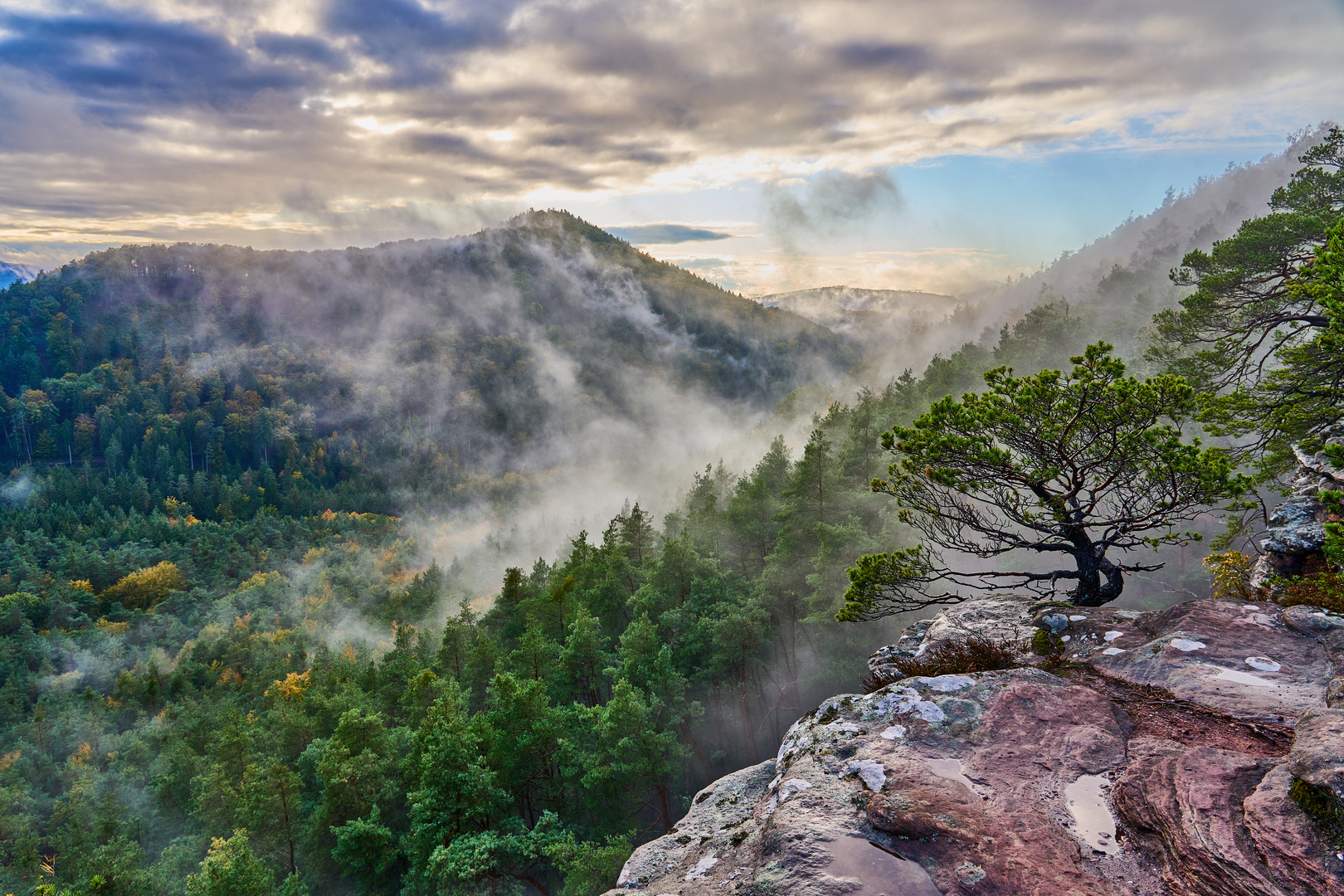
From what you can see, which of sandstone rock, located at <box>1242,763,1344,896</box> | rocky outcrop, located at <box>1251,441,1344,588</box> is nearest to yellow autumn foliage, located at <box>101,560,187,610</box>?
sandstone rock, located at <box>1242,763,1344,896</box>

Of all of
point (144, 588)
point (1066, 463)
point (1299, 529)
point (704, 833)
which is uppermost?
point (1066, 463)

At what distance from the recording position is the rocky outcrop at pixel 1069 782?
5.61 m

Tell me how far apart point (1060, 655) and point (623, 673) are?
2526 centimetres

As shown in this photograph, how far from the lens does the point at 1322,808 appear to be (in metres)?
5.18

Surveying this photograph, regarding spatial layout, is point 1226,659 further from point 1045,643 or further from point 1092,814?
point 1092,814

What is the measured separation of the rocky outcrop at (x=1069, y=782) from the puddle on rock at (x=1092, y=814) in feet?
0.06

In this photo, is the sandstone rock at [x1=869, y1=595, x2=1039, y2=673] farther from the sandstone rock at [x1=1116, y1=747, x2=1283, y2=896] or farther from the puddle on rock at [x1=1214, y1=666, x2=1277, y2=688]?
the sandstone rock at [x1=1116, y1=747, x2=1283, y2=896]

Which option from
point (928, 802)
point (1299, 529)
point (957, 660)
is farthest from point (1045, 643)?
point (1299, 529)

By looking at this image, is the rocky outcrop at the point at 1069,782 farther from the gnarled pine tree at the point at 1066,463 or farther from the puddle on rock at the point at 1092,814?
the gnarled pine tree at the point at 1066,463

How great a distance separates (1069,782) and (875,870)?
3.01 meters

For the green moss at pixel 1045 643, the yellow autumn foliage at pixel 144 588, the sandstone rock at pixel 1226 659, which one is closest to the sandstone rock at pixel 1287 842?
the sandstone rock at pixel 1226 659

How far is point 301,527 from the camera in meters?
191

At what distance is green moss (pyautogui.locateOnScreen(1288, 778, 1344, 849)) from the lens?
498cm

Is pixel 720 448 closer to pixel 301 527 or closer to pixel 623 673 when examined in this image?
pixel 623 673
